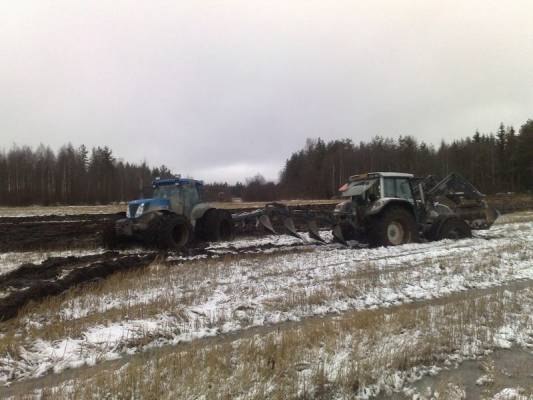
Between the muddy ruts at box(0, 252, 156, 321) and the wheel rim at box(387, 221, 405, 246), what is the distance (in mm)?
6732

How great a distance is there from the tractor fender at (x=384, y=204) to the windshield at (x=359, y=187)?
20.3 inches

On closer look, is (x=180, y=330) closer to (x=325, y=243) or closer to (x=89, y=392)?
(x=89, y=392)

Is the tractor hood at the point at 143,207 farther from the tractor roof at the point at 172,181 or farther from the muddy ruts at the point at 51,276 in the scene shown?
the muddy ruts at the point at 51,276

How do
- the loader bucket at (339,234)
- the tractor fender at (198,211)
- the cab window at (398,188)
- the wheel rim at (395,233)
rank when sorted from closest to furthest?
the wheel rim at (395,233)
the cab window at (398,188)
the loader bucket at (339,234)
the tractor fender at (198,211)

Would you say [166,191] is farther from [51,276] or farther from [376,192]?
[376,192]

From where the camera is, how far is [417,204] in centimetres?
1346

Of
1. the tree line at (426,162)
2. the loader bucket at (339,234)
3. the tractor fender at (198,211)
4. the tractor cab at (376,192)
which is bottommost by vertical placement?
the loader bucket at (339,234)

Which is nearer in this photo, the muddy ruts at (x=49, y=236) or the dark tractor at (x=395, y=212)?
the dark tractor at (x=395, y=212)

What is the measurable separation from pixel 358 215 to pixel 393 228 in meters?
1.12

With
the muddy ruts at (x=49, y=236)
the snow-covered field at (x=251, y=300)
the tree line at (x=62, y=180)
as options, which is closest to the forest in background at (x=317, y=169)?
the tree line at (x=62, y=180)

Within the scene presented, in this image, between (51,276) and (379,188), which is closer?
(51,276)

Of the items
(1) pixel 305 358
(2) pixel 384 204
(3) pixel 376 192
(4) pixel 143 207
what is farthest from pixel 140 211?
(1) pixel 305 358

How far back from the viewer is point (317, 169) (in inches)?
2960

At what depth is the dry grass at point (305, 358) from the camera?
11.9 ft
